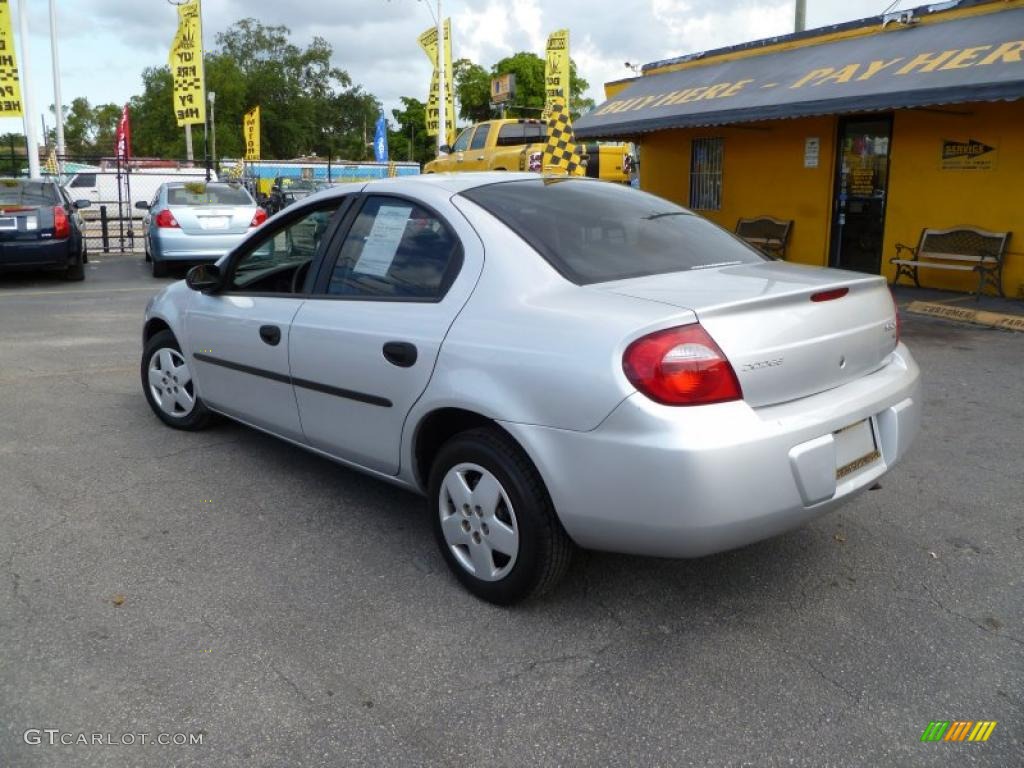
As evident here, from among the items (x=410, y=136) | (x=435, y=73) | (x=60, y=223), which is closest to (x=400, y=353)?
(x=60, y=223)

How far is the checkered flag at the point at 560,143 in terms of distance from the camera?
13.9 metres

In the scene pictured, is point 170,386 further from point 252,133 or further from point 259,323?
point 252,133

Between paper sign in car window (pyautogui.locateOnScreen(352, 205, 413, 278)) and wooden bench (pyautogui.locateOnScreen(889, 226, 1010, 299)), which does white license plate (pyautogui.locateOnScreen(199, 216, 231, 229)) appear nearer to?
wooden bench (pyautogui.locateOnScreen(889, 226, 1010, 299))

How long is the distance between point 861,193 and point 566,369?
11.6 meters

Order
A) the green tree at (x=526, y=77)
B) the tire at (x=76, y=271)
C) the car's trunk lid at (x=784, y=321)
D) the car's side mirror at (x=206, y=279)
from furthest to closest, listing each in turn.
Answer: the green tree at (x=526, y=77)
the tire at (x=76, y=271)
the car's side mirror at (x=206, y=279)
the car's trunk lid at (x=784, y=321)

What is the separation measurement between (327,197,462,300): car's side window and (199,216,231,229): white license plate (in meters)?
10.3

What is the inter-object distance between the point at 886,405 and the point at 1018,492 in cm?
167

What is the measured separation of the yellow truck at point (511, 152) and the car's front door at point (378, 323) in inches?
510

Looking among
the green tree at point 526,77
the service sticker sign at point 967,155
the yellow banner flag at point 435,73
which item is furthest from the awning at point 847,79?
the green tree at point 526,77

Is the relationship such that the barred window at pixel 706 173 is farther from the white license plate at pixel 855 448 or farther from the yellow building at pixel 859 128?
the white license plate at pixel 855 448

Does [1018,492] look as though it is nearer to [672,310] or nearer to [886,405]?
[886,405]

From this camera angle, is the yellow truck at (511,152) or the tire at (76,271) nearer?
the tire at (76,271)

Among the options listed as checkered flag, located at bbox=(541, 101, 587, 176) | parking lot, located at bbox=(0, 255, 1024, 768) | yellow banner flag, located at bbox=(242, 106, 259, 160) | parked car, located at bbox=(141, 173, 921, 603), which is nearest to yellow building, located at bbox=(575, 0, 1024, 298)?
checkered flag, located at bbox=(541, 101, 587, 176)

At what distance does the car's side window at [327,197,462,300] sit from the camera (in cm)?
352
